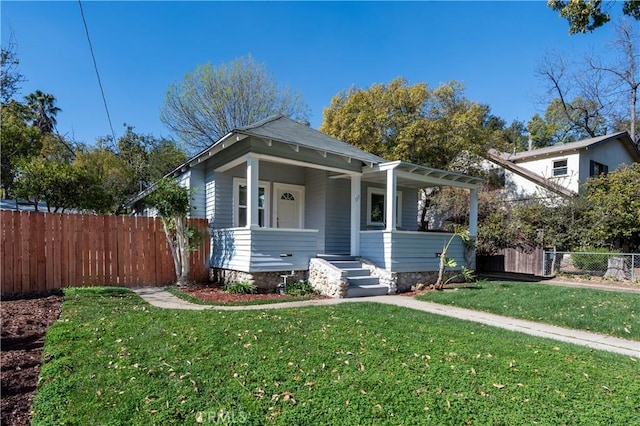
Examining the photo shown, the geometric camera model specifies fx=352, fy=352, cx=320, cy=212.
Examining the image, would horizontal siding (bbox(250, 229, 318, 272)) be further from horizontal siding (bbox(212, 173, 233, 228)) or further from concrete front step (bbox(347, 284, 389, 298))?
horizontal siding (bbox(212, 173, 233, 228))

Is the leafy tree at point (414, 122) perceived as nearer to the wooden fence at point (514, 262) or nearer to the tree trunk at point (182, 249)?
the wooden fence at point (514, 262)

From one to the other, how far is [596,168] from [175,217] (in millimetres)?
22379

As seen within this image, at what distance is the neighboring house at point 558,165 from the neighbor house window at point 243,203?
14.3 m

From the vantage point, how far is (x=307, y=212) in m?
11.8

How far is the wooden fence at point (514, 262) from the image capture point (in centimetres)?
1449

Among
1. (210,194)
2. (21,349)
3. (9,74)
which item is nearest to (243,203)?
(210,194)

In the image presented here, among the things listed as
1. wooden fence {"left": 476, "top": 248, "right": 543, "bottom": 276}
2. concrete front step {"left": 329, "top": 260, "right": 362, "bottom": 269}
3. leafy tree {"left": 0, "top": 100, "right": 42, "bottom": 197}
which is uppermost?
leafy tree {"left": 0, "top": 100, "right": 42, "bottom": 197}

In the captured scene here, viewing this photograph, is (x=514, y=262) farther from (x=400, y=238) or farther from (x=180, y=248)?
(x=180, y=248)

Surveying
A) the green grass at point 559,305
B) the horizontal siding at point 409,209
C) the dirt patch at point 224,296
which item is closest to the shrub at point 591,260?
the green grass at point 559,305

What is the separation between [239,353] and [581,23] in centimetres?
865

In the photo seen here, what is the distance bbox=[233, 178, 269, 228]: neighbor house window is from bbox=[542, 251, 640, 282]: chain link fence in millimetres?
11036

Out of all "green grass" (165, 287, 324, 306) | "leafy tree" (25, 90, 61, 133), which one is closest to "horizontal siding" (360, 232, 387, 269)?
"green grass" (165, 287, 324, 306)

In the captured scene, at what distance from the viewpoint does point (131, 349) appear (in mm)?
3846

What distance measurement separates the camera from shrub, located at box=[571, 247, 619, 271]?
12.8 meters
